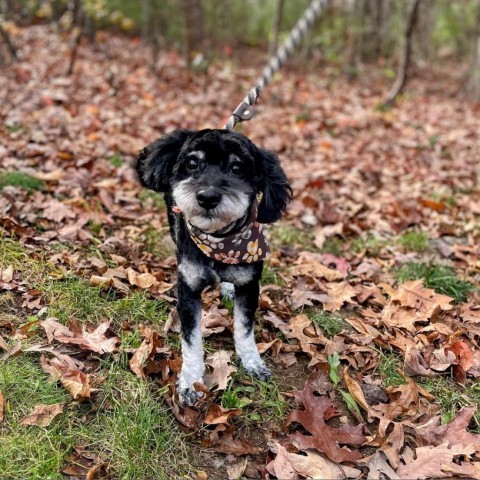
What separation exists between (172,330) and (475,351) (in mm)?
2330

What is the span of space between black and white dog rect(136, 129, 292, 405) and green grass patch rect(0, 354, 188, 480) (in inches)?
11.9

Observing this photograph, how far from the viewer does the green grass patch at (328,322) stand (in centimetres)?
421

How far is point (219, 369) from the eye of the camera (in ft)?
11.8

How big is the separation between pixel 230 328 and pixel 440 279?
2048 mm

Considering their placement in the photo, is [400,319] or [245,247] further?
[400,319]

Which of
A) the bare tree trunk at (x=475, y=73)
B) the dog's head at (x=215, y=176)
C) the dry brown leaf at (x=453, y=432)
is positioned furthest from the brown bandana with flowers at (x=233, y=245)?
the bare tree trunk at (x=475, y=73)

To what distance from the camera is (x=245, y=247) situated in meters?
3.35

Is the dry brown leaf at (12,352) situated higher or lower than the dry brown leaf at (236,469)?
higher

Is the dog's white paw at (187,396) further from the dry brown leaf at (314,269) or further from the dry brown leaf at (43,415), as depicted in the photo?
the dry brown leaf at (314,269)

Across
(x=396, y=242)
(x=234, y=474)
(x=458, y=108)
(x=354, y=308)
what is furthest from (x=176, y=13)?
(x=234, y=474)

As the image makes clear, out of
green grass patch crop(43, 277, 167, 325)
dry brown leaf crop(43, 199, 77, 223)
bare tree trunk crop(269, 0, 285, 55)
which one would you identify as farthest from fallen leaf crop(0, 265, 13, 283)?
bare tree trunk crop(269, 0, 285, 55)

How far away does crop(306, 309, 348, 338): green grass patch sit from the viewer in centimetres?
421

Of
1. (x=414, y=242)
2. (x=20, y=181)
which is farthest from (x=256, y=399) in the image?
(x=20, y=181)

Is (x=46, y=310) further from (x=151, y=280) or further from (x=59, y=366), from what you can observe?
(x=151, y=280)
